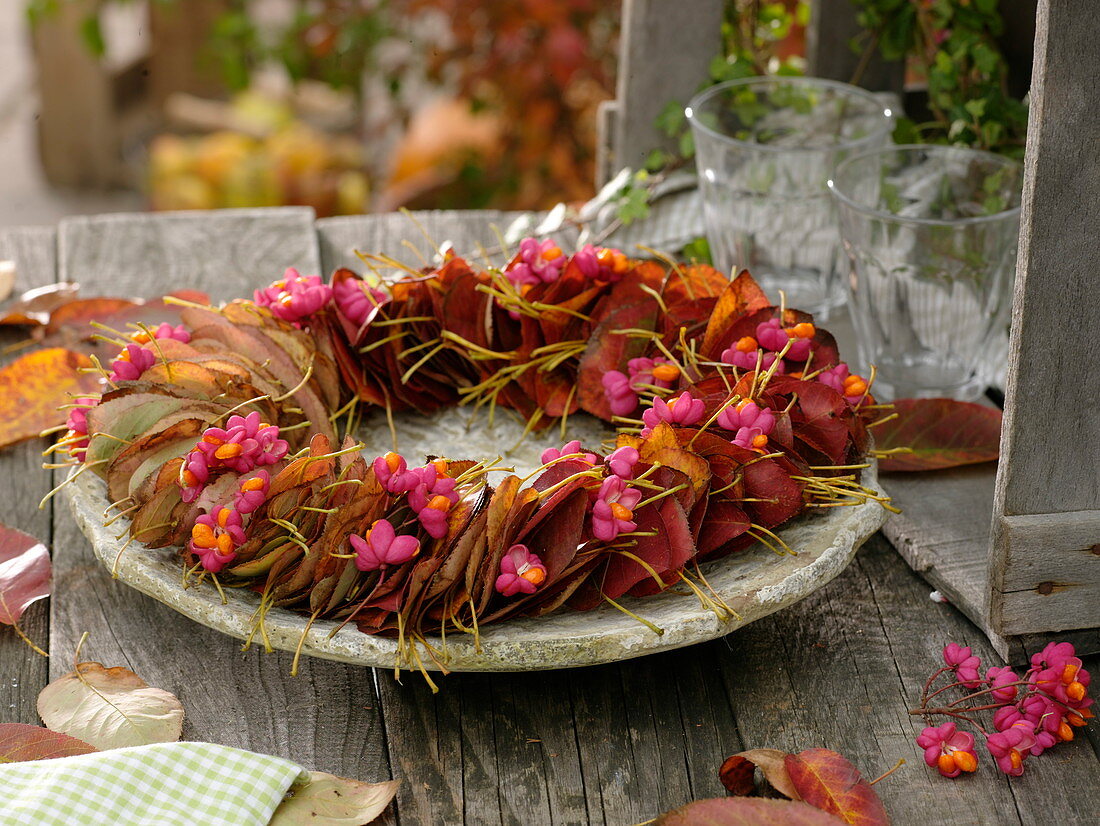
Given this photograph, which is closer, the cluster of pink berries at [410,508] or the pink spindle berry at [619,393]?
the cluster of pink berries at [410,508]

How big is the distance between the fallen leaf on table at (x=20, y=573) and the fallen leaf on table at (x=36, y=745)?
11 centimetres

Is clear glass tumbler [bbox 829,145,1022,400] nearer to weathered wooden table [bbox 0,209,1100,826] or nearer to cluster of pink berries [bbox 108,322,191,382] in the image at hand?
weathered wooden table [bbox 0,209,1100,826]

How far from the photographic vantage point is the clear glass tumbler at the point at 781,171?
1106 millimetres

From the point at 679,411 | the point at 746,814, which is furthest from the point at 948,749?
the point at 679,411

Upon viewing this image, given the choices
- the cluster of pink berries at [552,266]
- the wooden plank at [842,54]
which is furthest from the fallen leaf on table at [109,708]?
the wooden plank at [842,54]

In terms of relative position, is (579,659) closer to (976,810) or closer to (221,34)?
(976,810)

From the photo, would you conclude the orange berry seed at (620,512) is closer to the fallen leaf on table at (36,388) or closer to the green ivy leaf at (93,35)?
the fallen leaf on table at (36,388)

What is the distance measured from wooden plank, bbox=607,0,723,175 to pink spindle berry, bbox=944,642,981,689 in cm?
70

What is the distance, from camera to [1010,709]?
27.5 inches

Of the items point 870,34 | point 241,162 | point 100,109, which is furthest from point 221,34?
point 870,34

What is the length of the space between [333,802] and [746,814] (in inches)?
8.6

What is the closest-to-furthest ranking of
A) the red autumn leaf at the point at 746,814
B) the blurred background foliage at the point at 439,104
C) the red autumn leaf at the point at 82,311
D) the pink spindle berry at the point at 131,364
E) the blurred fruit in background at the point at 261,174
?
the red autumn leaf at the point at 746,814, the pink spindle berry at the point at 131,364, the red autumn leaf at the point at 82,311, the blurred background foliage at the point at 439,104, the blurred fruit in background at the point at 261,174

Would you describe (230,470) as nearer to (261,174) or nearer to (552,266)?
(552,266)

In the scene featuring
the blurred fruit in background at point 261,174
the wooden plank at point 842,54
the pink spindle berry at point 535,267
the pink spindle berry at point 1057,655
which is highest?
the wooden plank at point 842,54
